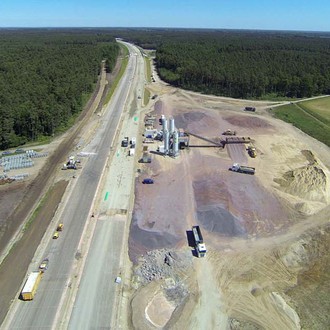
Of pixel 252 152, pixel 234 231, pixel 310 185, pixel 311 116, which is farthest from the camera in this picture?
pixel 311 116

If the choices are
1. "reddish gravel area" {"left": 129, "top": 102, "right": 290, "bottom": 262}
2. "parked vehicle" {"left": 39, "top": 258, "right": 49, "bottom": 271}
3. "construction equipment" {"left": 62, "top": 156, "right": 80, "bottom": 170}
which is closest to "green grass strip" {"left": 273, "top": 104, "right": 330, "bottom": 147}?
"reddish gravel area" {"left": 129, "top": 102, "right": 290, "bottom": 262}

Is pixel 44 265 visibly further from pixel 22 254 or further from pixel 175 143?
pixel 175 143

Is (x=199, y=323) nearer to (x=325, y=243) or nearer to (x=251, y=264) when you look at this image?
(x=251, y=264)

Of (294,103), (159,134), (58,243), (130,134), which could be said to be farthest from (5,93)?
(294,103)

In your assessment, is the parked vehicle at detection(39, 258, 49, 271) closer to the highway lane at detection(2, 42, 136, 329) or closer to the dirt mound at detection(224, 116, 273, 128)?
the highway lane at detection(2, 42, 136, 329)

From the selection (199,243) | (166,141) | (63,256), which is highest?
(166,141)

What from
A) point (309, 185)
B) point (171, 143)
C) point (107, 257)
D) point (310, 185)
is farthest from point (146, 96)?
point (107, 257)
